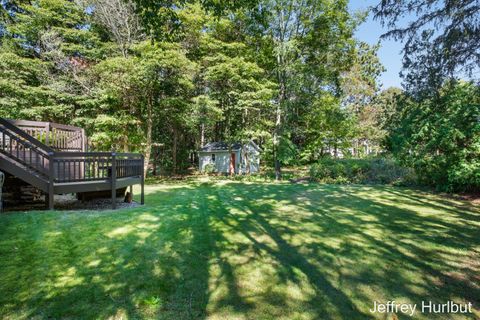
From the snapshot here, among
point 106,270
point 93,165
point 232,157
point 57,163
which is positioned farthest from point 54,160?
point 232,157

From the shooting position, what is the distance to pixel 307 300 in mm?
2906

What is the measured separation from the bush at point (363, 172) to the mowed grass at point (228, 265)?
341 inches

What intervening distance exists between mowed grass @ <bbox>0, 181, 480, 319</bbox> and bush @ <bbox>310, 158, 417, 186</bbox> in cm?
865

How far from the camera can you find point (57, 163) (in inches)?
257

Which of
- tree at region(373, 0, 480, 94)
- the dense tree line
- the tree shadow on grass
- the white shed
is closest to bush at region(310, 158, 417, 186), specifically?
the dense tree line

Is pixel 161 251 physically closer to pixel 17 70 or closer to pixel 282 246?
pixel 282 246

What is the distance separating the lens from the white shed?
22.7 m

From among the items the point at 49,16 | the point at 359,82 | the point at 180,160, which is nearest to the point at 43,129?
Answer: the point at 49,16

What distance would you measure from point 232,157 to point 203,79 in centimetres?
727

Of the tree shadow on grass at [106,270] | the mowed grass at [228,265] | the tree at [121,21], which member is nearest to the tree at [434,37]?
the mowed grass at [228,265]

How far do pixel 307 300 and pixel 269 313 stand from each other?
0.53 meters

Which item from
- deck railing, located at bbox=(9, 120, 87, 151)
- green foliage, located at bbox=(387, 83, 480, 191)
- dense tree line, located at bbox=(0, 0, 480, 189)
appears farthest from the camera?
dense tree line, located at bbox=(0, 0, 480, 189)

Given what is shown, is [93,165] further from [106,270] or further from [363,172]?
[363,172]

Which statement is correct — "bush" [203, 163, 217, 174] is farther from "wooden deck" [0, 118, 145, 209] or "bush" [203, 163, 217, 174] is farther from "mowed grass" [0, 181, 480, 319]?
"mowed grass" [0, 181, 480, 319]
